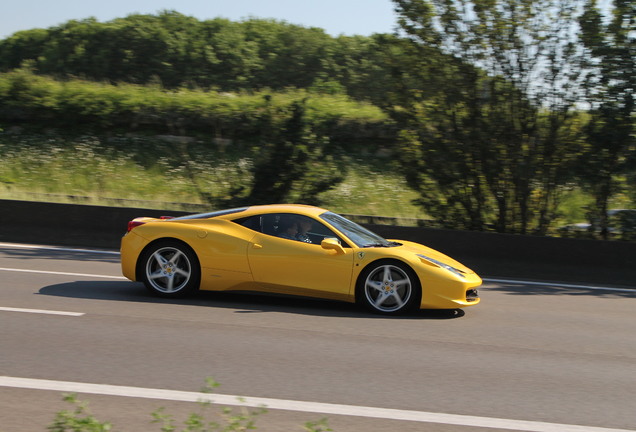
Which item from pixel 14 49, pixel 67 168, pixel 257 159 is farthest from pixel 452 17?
pixel 14 49

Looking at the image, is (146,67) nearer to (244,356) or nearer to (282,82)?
(282,82)

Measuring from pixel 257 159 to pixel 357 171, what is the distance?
Answer: 765 centimetres

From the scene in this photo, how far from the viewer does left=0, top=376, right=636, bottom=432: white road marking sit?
4.71 m

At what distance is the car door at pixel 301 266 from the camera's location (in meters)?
8.07

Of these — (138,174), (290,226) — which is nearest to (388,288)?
(290,226)

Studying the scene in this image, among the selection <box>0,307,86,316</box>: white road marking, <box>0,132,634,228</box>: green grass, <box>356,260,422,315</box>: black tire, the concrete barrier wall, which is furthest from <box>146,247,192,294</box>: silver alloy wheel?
<box>0,132,634,228</box>: green grass

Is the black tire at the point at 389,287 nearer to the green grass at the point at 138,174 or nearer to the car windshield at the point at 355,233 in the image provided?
the car windshield at the point at 355,233

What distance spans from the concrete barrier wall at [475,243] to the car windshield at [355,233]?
163 inches

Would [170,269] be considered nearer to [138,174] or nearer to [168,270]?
[168,270]

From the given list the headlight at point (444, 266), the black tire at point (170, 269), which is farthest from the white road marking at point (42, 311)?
the headlight at point (444, 266)

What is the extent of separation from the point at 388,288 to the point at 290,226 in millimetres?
1298

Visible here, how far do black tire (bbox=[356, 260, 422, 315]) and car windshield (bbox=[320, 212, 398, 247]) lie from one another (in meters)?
0.36

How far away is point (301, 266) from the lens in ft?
26.6

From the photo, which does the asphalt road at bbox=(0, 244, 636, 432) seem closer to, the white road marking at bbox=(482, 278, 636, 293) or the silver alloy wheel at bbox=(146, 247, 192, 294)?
the silver alloy wheel at bbox=(146, 247, 192, 294)
